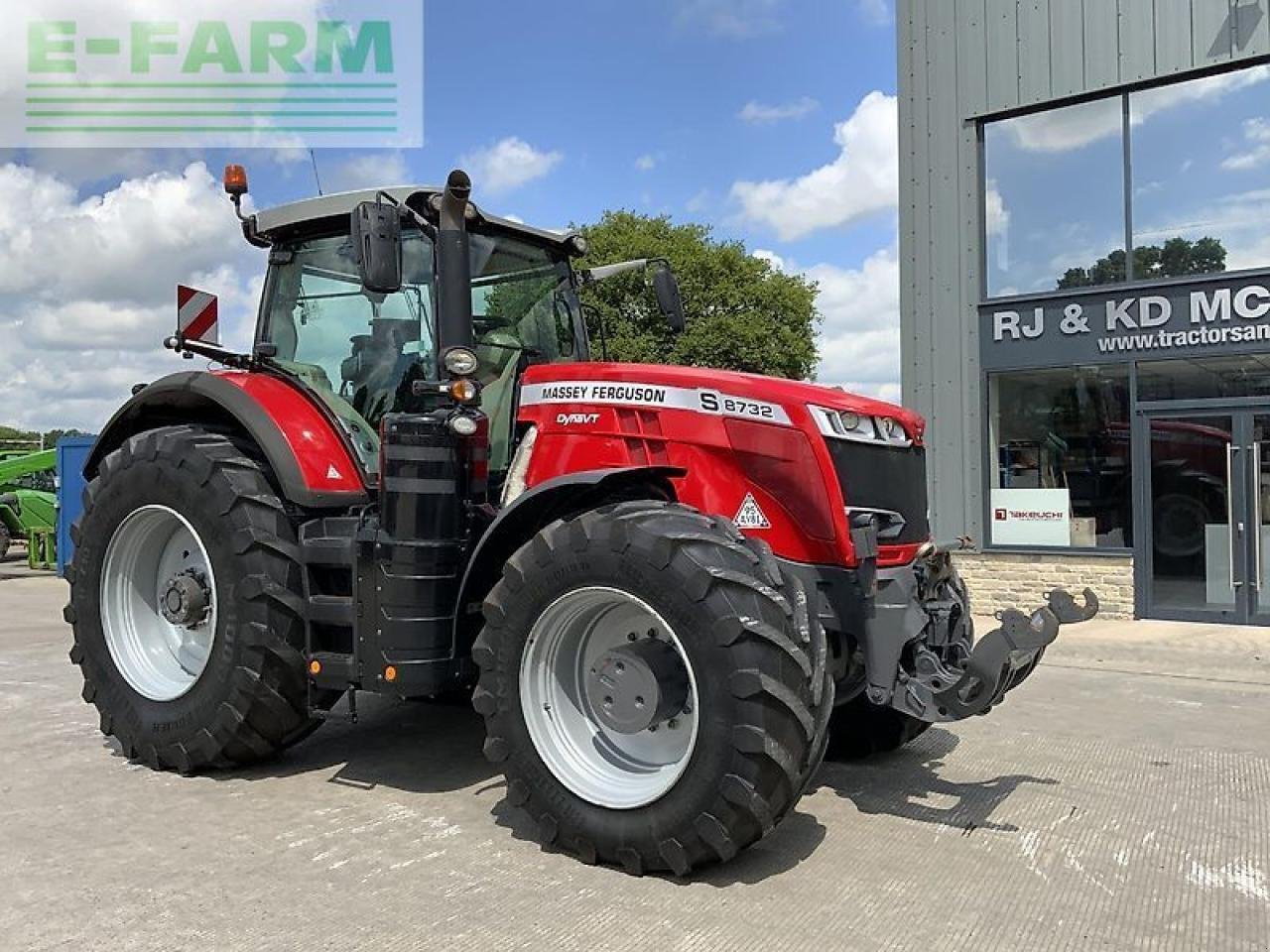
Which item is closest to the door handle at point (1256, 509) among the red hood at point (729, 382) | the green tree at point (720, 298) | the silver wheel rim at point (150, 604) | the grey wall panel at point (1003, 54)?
the grey wall panel at point (1003, 54)

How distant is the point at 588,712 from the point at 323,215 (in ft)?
9.42

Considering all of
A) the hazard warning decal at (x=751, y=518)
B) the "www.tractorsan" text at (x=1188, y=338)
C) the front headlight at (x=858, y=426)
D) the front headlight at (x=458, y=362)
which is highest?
the "www.tractorsan" text at (x=1188, y=338)

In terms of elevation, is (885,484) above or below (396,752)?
above

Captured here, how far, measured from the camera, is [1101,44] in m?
10.5

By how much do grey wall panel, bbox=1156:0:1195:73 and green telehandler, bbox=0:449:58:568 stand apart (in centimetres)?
1679

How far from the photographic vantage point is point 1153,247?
413 inches

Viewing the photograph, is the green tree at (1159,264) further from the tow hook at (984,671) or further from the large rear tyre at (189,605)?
the large rear tyre at (189,605)

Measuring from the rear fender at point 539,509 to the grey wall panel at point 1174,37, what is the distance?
8.78 meters

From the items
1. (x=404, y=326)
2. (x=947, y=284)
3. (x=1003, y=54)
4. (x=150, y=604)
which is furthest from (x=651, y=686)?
(x=1003, y=54)

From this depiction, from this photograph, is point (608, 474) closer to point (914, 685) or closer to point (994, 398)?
point (914, 685)

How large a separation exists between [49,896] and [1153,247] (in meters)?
10.6

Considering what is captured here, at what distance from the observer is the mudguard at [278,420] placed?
15.4 ft

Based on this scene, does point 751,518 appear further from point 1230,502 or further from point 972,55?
point 972,55

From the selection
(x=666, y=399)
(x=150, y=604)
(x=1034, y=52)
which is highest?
(x=1034, y=52)
